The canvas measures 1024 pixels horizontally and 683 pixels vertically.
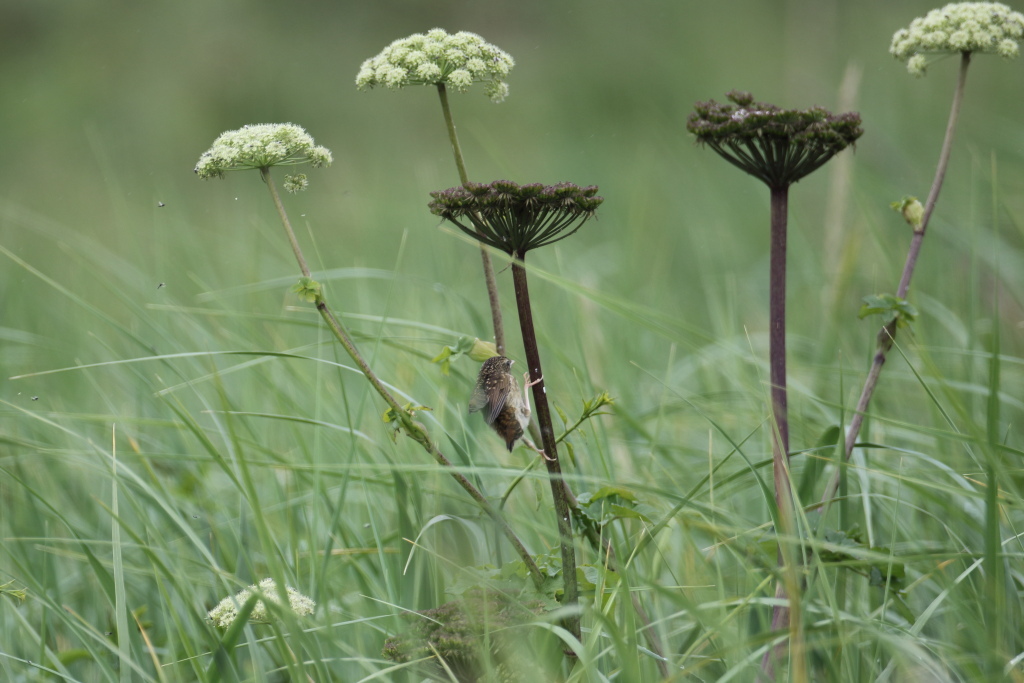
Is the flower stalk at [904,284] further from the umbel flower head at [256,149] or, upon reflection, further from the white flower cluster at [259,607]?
the umbel flower head at [256,149]

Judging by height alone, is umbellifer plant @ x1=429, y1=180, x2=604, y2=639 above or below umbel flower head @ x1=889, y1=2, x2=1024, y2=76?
below

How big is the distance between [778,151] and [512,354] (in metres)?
0.93

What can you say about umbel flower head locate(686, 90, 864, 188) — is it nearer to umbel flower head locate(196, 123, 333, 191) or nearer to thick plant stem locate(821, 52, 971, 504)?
thick plant stem locate(821, 52, 971, 504)

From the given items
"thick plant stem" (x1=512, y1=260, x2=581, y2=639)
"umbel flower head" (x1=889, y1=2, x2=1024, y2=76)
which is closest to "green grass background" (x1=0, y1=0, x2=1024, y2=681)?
"thick plant stem" (x1=512, y1=260, x2=581, y2=639)

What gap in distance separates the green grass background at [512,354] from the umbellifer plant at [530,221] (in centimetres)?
7

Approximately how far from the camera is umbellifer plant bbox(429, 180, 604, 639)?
103cm

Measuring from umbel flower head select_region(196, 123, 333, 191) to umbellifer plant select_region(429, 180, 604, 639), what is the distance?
24cm

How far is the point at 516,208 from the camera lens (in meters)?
1.06

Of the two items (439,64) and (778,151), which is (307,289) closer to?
(439,64)

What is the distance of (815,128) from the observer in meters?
1.18

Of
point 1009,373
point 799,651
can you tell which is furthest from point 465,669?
point 1009,373

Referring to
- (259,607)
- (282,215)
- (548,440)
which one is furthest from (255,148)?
(259,607)

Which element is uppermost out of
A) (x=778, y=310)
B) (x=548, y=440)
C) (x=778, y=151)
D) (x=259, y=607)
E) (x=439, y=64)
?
(x=439, y=64)

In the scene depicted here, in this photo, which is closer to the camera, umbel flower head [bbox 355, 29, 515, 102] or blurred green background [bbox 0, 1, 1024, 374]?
umbel flower head [bbox 355, 29, 515, 102]
